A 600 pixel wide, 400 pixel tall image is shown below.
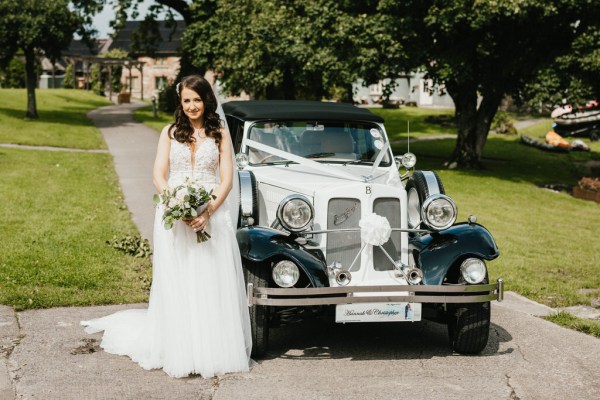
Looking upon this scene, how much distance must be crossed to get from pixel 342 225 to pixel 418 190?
1235 millimetres

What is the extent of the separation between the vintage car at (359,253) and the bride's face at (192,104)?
102 cm

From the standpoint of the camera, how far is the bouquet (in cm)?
570

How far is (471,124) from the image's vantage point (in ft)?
76.3

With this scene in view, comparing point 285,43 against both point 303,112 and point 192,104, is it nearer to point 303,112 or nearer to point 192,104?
point 303,112

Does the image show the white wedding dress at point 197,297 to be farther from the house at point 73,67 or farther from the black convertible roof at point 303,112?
the house at point 73,67

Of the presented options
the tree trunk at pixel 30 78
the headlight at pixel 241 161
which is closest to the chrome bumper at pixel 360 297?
the headlight at pixel 241 161

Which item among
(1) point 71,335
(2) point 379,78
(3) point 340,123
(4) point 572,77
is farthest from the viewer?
(2) point 379,78

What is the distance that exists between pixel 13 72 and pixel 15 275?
60.1 m

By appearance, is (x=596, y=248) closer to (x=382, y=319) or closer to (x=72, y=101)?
(x=382, y=319)

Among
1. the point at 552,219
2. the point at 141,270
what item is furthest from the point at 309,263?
the point at 552,219

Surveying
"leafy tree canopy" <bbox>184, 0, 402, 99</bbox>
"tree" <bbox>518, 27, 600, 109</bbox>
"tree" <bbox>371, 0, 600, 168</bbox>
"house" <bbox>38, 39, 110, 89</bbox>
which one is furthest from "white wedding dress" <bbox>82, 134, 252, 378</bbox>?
"house" <bbox>38, 39, 110, 89</bbox>

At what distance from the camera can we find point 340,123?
8047 millimetres

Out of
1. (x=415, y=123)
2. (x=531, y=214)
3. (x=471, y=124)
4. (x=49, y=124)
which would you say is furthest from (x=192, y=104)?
(x=415, y=123)

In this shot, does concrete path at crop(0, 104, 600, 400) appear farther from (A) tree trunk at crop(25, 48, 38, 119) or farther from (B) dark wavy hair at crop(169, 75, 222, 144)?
(A) tree trunk at crop(25, 48, 38, 119)
